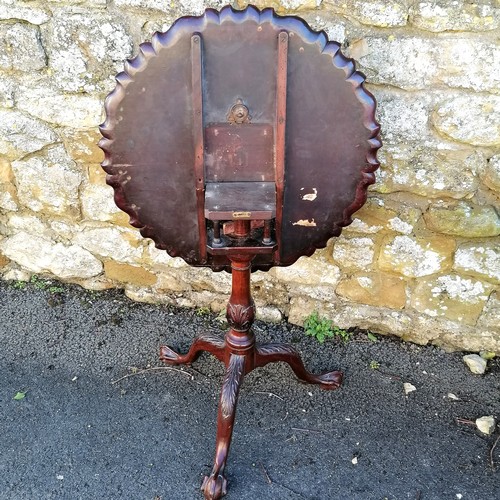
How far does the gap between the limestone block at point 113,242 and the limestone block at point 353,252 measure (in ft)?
2.93

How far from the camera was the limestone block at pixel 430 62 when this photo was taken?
1.81m

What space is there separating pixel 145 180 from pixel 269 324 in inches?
44.3

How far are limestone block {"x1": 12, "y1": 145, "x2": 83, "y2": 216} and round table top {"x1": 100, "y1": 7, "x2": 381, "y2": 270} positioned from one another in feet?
2.35

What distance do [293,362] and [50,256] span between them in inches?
50.6

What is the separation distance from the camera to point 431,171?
2016 mm

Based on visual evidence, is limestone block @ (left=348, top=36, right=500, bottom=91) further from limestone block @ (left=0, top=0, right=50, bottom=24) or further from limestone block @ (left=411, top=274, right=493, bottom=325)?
limestone block @ (left=0, top=0, right=50, bottom=24)

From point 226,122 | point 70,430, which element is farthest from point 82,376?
point 226,122

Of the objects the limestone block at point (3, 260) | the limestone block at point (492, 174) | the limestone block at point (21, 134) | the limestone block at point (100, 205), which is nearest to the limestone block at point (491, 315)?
the limestone block at point (492, 174)

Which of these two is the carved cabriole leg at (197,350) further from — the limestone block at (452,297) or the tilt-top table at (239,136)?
the limestone block at (452,297)

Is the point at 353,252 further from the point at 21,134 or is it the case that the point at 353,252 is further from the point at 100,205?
the point at 21,134

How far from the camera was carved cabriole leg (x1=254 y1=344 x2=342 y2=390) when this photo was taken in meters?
2.13

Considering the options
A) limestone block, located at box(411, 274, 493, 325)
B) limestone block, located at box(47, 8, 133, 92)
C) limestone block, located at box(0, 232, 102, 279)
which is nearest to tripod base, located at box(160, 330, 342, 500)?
limestone block, located at box(411, 274, 493, 325)

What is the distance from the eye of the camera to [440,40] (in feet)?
5.95

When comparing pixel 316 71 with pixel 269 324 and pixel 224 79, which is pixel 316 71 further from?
pixel 269 324
